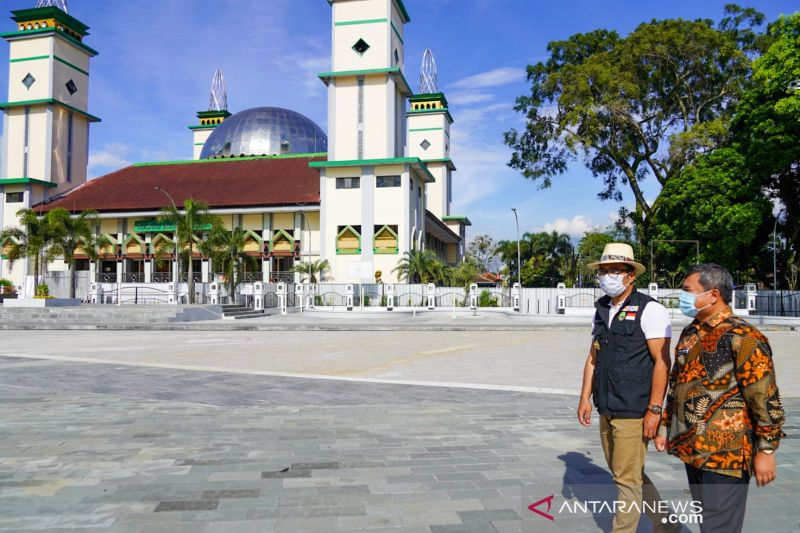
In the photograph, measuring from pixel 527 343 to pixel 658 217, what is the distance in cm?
2139

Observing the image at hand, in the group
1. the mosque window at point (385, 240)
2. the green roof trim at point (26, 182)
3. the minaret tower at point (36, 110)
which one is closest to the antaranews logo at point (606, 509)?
the mosque window at point (385, 240)

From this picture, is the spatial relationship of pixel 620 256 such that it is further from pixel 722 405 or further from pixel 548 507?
pixel 548 507

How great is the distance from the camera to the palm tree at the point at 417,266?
38.9 metres

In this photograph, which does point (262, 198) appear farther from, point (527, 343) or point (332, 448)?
point (332, 448)

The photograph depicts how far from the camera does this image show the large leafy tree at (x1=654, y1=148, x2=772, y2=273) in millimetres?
29062

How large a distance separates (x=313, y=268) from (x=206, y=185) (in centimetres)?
1427

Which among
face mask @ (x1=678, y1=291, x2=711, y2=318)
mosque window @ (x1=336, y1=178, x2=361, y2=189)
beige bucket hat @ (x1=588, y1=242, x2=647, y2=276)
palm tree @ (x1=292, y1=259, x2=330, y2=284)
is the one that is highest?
mosque window @ (x1=336, y1=178, x2=361, y2=189)

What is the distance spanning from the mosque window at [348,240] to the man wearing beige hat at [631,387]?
3763cm

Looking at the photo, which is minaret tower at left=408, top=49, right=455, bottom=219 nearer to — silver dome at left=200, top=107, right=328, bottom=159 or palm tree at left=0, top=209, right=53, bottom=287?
silver dome at left=200, top=107, right=328, bottom=159

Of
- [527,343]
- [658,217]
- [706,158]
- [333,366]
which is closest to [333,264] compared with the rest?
[658,217]

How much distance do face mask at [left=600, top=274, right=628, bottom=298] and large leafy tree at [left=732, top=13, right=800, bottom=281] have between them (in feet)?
82.9

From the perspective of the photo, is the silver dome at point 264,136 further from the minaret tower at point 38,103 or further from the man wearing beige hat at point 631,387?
the man wearing beige hat at point 631,387

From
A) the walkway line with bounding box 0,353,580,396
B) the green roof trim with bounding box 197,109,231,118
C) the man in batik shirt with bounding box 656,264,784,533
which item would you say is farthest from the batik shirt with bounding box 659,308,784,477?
the green roof trim with bounding box 197,109,231,118

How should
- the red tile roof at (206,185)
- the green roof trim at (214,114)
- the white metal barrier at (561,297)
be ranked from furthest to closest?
the green roof trim at (214,114) < the red tile roof at (206,185) < the white metal barrier at (561,297)
